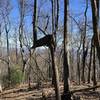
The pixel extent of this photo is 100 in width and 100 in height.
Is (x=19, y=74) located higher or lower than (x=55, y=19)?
lower

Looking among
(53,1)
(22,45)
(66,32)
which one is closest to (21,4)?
(22,45)

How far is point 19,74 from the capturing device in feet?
115

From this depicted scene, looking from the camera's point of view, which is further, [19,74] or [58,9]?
[19,74]

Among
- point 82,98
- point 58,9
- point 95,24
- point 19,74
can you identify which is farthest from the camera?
point 19,74

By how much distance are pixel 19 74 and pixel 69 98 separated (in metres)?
19.8

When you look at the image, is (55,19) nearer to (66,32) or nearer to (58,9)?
(58,9)

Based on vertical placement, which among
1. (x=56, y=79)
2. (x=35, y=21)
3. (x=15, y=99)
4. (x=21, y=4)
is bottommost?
(x=15, y=99)

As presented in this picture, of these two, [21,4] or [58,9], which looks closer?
[58,9]

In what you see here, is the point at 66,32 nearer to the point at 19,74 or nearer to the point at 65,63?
the point at 65,63

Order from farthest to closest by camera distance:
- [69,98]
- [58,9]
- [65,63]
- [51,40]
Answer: [58,9] → [65,63] → [69,98] → [51,40]

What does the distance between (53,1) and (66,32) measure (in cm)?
866

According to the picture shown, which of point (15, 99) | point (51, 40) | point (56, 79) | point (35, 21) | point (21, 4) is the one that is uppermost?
point (21, 4)

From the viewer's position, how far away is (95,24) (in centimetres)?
1424

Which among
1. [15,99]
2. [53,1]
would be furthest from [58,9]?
[15,99]
